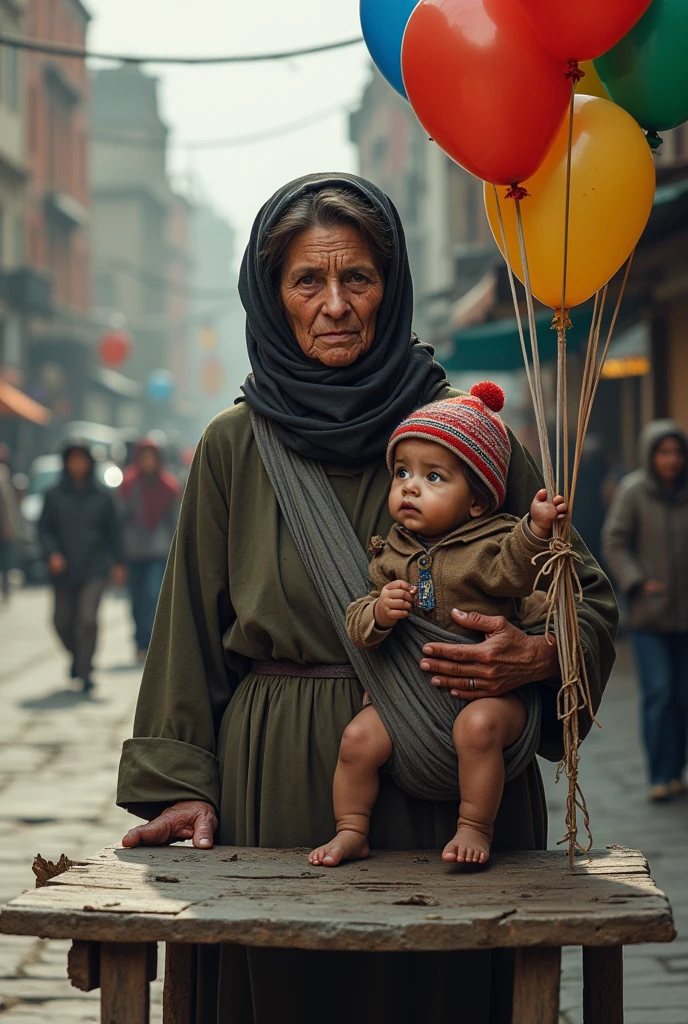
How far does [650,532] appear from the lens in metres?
8.36

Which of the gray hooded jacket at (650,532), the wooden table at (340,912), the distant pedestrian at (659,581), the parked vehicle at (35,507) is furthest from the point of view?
the parked vehicle at (35,507)

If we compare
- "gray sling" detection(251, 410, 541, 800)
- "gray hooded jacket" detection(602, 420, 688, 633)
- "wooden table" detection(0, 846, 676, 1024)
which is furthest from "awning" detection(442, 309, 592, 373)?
"wooden table" detection(0, 846, 676, 1024)

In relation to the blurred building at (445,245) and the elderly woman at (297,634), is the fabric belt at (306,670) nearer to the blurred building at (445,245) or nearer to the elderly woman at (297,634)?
the elderly woman at (297,634)

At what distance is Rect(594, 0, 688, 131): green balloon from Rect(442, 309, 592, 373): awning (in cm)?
942

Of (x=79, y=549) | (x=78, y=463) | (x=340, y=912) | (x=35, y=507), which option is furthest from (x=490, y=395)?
(x=35, y=507)

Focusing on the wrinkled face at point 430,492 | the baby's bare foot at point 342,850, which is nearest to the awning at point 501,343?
the wrinkled face at point 430,492

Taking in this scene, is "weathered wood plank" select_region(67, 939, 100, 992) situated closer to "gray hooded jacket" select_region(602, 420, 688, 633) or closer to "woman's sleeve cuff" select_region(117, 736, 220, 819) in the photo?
"woman's sleeve cuff" select_region(117, 736, 220, 819)

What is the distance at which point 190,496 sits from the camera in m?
3.34

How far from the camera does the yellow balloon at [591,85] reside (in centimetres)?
346

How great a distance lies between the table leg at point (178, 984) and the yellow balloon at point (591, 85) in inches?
81.0

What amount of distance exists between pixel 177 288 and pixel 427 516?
242ft

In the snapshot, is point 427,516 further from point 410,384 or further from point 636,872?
point 636,872

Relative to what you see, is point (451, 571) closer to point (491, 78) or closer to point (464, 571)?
point (464, 571)

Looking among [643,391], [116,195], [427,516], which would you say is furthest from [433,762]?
[116,195]
